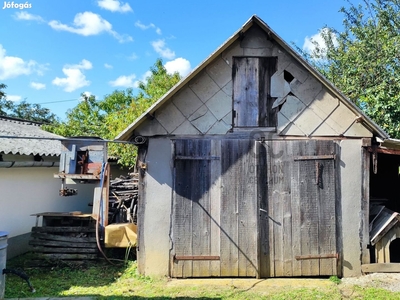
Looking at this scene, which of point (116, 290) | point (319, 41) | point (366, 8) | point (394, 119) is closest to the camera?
point (116, 290)

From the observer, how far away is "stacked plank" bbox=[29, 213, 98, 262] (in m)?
5.38

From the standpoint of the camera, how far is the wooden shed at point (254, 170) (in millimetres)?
4758

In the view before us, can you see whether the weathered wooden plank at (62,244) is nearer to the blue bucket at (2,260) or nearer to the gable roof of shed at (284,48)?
the blue bucket at (2,260)

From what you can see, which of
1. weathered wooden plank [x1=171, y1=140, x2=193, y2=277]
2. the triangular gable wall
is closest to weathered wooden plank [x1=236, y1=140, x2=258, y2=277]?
the triangular gable wall

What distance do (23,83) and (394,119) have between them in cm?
1769

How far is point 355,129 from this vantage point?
4.87 metres

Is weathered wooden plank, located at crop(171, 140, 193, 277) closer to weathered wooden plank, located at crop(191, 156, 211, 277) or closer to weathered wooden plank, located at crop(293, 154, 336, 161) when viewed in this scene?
weathered wooden plank, located at crop(191, 156, 211, 277)

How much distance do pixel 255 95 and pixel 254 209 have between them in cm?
213

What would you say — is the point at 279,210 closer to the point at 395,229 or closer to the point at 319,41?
the point at 395,229

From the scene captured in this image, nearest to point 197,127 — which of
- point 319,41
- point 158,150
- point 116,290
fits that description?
point 158,150

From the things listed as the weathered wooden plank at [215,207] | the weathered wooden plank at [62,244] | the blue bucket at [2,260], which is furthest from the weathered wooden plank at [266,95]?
the blue bucket at [2,260]

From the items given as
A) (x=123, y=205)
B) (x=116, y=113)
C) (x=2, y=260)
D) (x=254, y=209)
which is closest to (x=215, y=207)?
(x=254, y=209)

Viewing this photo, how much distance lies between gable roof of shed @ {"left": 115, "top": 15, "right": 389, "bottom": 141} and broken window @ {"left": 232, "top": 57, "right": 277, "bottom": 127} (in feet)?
1.38

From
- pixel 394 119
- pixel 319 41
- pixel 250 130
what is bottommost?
pixel 250 130
